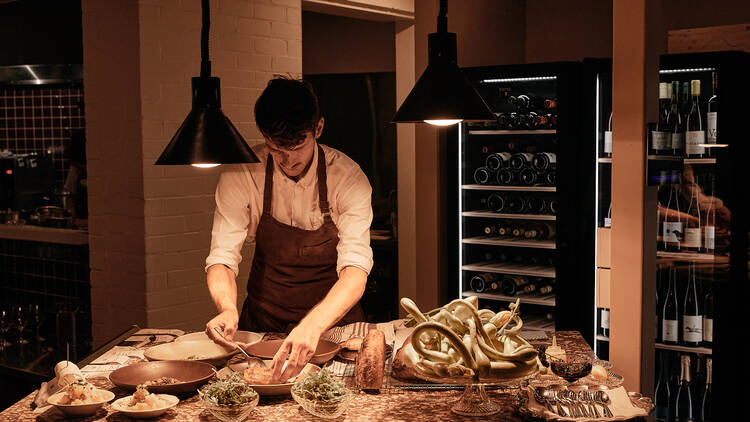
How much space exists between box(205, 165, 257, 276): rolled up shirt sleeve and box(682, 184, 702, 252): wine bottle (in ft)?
8.70

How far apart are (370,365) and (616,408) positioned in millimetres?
697

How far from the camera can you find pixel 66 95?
777 centimetres

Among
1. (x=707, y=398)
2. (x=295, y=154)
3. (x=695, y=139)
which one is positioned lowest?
(x=707, y=398)

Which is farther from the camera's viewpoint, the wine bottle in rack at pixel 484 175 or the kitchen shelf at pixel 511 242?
the wine bottle in rack at pixel 484 175

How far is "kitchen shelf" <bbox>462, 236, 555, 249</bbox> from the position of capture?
4926 mm

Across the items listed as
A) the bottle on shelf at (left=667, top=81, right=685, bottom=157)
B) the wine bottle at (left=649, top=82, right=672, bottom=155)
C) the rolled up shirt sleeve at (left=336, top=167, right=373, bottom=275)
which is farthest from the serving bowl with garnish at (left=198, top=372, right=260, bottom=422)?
the bottle on shelf at (left=667, top=81, right=685, bottom=157)

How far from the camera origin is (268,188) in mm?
3246

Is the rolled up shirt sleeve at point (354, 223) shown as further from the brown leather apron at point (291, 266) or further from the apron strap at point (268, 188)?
the apron strap at point (268, 188)

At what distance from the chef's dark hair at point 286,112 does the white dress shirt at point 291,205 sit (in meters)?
0.36

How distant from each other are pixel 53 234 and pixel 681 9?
4.55 meters

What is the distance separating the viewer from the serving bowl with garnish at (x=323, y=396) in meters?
2.05

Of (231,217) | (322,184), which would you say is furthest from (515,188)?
(231,217)

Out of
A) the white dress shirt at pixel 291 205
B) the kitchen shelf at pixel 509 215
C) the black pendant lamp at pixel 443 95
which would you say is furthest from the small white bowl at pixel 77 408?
the kitchen shelf at pixel 509 215

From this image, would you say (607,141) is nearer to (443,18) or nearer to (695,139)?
(695,139)
